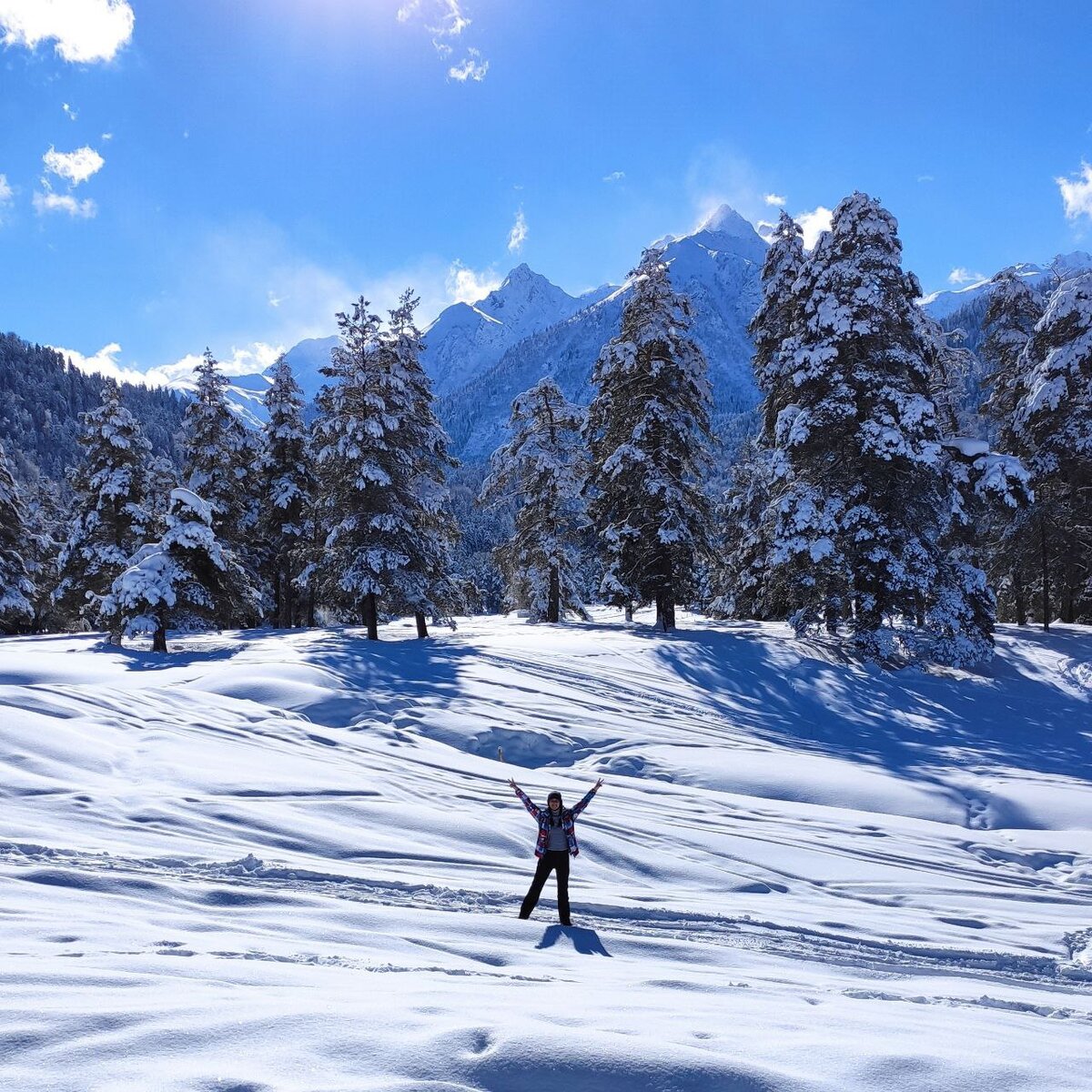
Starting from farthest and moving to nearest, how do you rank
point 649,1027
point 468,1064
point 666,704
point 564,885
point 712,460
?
point 712,460
point 666,704
point 564,885
point 649,1027
point 468,1064

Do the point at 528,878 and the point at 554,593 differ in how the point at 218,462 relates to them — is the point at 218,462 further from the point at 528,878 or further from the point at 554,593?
the point at 528,878

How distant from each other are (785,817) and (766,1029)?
7.09 m

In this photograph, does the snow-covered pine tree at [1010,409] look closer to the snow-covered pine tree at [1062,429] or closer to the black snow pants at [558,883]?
the snow-covered pine tree at [1062,429]

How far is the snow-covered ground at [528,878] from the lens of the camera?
12.8ft

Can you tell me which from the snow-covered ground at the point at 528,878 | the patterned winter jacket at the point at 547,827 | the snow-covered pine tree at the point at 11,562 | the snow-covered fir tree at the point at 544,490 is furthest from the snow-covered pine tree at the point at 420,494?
the snow-covered pine tree at the point at 11,562

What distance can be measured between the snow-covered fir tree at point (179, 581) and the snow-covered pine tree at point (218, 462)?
8508 mm

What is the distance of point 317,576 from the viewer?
25906 millimetres

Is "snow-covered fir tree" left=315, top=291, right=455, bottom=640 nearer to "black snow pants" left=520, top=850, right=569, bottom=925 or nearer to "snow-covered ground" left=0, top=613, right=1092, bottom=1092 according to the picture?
"snow-covered ground" left=0, top=613, right=1092, bottom=1092

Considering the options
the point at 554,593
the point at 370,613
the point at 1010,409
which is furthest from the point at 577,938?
the point at 1010,409

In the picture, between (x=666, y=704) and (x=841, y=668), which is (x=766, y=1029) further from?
(x=841, y=668)

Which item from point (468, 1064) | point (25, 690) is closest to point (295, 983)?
point (468, 1064)

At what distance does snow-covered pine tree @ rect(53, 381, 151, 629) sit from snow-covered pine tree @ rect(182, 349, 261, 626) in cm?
254

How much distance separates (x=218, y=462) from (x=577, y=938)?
103 feet

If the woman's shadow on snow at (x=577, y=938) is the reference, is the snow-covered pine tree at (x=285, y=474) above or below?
above
